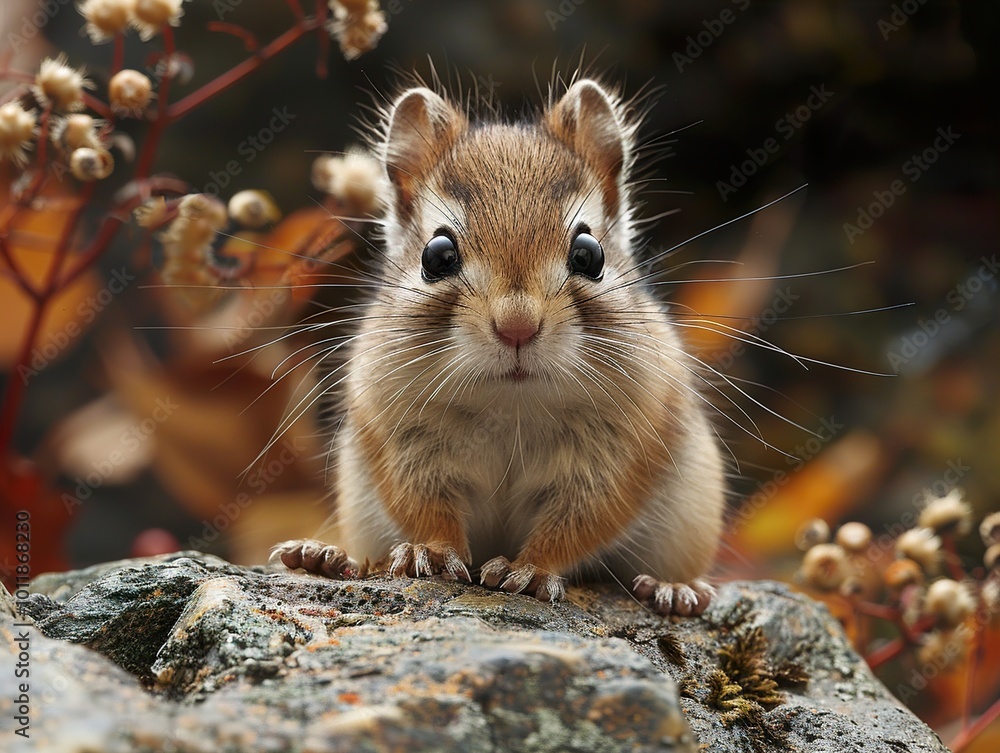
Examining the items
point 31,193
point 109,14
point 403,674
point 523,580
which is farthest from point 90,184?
point 403,674

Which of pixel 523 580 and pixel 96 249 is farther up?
pixel 96 249

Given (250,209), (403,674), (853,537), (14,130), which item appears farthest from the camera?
(853,537)

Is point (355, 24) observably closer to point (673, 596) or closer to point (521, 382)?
point (521, 382)

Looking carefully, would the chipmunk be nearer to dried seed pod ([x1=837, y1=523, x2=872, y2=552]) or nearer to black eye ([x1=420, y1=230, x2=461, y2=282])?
black eye ([x1=420, y1=230, x2=461, y2=282])

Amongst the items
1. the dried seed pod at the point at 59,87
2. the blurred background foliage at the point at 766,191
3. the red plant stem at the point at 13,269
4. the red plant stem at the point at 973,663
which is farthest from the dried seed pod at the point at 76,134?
the red plant stem at the point at 973,663

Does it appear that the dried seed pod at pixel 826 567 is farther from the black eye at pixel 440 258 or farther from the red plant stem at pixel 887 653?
the black eye at pixel 440 258

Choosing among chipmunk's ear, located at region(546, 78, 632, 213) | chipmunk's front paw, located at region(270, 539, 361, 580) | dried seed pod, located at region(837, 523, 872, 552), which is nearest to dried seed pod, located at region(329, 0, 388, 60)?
chipmunk's ear, located at region(546, 78, 632, 213)

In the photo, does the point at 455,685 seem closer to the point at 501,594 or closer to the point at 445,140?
the point at 501,594
